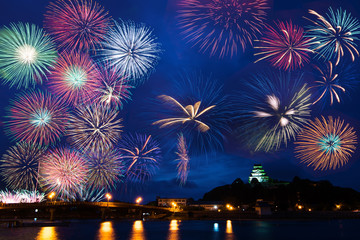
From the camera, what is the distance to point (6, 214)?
159750 millimetres

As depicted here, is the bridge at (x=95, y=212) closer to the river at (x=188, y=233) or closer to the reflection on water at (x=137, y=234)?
the reflection on water at (x=137, y=234)

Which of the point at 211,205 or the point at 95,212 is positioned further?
the point at 95,212

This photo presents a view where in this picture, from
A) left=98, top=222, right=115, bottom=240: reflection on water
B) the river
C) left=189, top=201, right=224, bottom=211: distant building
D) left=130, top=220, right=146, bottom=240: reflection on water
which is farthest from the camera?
left=189, top=201, right=224, bottom=211: distant building

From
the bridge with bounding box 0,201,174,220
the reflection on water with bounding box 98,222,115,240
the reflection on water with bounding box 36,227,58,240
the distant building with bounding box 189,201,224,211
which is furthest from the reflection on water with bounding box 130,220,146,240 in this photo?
the distant building with bounding box 189,201,224,211

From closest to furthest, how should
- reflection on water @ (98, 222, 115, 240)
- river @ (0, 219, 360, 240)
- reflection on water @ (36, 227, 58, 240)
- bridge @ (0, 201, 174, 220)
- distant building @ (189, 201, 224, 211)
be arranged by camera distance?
reflection on water @ (36, 227, 58, 240) → river @ (0, 219, 360, 240) → reflection on water @ (98, 222, 115, 240) → bridge @ (0, 201, 174, 220) → distant building @ (189, 201, 224, 211)

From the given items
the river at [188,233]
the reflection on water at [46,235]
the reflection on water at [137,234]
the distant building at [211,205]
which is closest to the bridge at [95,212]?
the distant building at [211,205]

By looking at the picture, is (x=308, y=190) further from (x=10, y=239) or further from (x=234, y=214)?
(x=10, y=239)

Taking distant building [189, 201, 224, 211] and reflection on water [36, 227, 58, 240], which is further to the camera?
distant building [189, 201, 224, 211]

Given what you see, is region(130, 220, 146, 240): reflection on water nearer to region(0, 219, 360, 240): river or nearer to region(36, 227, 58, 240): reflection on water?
region(0, 219, 360, 240): river

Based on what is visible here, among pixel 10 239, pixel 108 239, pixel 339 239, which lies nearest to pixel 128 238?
pixel 108 239

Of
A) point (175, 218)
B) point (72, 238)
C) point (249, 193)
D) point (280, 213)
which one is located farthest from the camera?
point (249, 193)

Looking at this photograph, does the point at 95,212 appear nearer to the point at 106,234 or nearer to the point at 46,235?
the point at 106,234

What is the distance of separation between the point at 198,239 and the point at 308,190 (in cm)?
10774

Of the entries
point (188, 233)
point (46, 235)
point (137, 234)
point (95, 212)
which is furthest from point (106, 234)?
point (95, 212)
